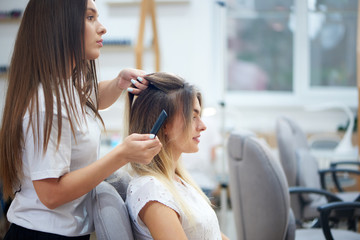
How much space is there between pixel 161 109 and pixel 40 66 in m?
0.37

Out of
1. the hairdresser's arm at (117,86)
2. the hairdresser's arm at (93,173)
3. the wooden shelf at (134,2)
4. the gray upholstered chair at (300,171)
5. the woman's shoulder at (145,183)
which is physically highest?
the wooden shelf at (134,2)

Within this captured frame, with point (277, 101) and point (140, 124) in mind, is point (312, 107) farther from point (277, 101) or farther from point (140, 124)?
point (140, 124)

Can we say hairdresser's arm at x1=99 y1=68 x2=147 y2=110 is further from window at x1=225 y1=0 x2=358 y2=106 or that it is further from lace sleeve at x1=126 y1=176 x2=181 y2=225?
window at x1=225 y1=0 x2=358 y2=106

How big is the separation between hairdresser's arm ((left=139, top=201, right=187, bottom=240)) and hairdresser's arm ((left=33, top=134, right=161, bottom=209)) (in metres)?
0.19

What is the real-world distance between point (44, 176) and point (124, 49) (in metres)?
2.81

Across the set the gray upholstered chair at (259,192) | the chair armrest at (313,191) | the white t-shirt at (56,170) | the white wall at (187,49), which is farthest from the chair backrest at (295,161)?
the white t-shirt at (56,170)

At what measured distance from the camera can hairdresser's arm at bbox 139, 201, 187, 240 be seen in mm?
1067

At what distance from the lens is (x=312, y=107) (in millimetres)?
3514

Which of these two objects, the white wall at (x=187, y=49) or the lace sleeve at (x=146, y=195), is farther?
the white wall at (x=187, y=49)

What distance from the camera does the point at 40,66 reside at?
3.31ft

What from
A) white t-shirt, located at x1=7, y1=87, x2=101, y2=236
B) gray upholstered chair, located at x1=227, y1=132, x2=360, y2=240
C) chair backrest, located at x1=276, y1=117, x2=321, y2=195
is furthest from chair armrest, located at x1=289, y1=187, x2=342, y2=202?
white t-shirt, located at x1=7, y1=87, x2=101, y2=236

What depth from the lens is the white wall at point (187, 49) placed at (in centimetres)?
358

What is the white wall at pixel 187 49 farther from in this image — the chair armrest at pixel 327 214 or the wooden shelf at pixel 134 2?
the chair armrest at pixel 327 214

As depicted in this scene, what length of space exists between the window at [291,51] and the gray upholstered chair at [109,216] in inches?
109
